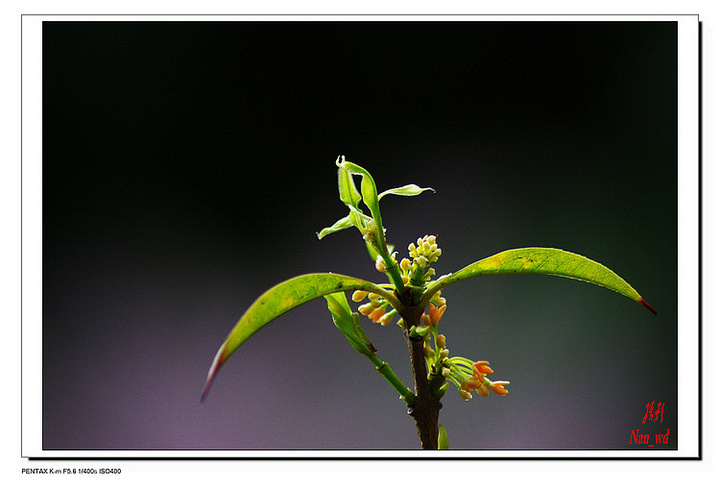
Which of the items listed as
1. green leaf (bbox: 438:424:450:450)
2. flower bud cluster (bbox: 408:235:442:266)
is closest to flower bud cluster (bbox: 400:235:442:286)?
flower bud cluster (bbox: 408:235:442:266)

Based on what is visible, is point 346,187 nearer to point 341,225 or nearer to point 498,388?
point 341,225

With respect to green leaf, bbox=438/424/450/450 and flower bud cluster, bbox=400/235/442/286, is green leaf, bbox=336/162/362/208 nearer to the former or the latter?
flower bud cluster, bbox=400/235/442/286

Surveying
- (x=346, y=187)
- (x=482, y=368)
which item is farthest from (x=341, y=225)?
(x=482, y=368)

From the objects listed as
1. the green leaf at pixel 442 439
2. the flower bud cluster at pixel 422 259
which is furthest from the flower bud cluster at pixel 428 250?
the green leaf at pixel 442 439
